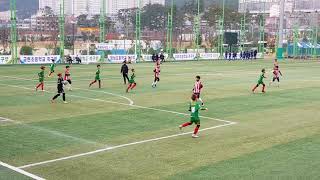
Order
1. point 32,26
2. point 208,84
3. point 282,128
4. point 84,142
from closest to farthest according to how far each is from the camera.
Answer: point 84,142 < point 282,128 < point 208,84 < point 32,26

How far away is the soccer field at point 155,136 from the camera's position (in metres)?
13.0

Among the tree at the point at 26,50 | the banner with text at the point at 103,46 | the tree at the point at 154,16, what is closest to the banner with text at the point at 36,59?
the banner with text at the point at 103,46

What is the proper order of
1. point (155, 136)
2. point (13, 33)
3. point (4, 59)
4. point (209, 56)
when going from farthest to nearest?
point (209, 56) → point (4, 59) → point (13, 33) → point (155, 136)

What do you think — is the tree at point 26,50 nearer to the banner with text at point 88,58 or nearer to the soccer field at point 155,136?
the banner with text at point 88,58

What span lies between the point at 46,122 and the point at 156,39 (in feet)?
258

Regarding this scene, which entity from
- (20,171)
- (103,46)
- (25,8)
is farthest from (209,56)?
(20,171)

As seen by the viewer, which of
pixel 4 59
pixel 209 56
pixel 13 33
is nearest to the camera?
pixel 13 33

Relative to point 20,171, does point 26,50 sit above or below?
above

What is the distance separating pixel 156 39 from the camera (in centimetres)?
9700

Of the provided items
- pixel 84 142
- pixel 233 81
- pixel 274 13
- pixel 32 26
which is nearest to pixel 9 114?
pixel 84 142

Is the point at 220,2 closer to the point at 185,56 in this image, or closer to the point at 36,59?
the point at 185,56

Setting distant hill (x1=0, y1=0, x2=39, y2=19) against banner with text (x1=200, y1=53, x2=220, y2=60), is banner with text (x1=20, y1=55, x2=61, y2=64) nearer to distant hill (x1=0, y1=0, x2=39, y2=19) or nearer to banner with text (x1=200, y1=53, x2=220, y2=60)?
banner with text (x1=200, y1=53, x2=220, y2=60)

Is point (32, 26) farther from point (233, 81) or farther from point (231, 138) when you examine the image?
point (231, 138)

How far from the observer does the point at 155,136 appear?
56.6 ft
